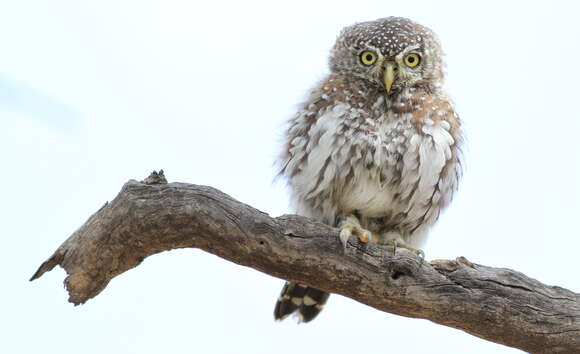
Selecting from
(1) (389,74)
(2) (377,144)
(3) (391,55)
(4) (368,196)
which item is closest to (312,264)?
(4) (368,196)

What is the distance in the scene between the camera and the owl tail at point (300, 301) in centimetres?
391

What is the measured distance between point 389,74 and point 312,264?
115 centimetres

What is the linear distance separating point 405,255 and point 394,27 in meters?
1.37

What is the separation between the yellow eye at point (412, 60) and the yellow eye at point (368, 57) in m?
0.17

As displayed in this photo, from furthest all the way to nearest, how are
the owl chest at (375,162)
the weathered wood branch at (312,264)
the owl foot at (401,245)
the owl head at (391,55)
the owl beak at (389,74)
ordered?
the owl head at (391,55), the owl beak at (389,74), the owl chest at (375,162), the owl foot at (401,245), the weathered wood branch at (312,264)

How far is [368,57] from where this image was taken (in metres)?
3.88

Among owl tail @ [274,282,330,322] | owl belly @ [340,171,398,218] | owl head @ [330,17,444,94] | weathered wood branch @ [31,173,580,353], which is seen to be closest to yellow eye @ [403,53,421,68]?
owl head @ [330,17,444,94]

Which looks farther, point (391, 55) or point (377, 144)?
point (391, 55)

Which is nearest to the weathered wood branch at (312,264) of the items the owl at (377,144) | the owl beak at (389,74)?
the owl at (377,144)

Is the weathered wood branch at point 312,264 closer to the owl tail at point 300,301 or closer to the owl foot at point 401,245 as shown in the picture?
the owl foot at point 401,245

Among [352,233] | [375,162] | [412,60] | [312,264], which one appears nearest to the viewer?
[312,264]

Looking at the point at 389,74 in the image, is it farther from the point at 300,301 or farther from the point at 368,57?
the point at 300,301

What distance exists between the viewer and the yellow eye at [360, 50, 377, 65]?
386 centimetres

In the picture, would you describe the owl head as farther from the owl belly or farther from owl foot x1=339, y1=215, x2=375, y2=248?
owl foot x1=339, y1=215, x2=375, y2=248
